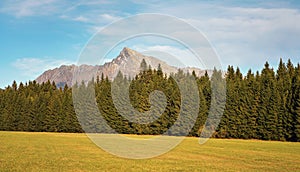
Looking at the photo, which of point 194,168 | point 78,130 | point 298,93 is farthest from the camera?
point 78,130

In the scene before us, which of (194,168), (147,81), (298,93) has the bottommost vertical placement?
(194,168)

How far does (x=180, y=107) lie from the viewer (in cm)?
8450

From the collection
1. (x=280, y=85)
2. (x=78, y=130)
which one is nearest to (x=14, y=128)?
(x=78, y=130)

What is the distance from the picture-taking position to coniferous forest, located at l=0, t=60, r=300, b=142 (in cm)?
7369

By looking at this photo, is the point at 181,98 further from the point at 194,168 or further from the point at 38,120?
the point at 194,168

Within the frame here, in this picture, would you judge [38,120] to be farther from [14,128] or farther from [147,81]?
[147,81]

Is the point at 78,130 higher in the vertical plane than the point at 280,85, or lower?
lower

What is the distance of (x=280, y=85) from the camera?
252 ft

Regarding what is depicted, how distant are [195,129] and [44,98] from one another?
47336 millimetres

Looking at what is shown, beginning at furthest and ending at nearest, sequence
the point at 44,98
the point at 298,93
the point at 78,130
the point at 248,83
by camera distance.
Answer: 1. the point at 44,98
2. the point at 78,130
3. the point at 248,83
4. the point at 298,93

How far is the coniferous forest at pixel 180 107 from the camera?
73.7 metres

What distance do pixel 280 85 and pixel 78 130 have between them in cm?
5134

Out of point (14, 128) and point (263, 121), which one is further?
point (14, 128)

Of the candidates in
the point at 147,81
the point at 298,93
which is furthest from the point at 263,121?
the point at 147,81
